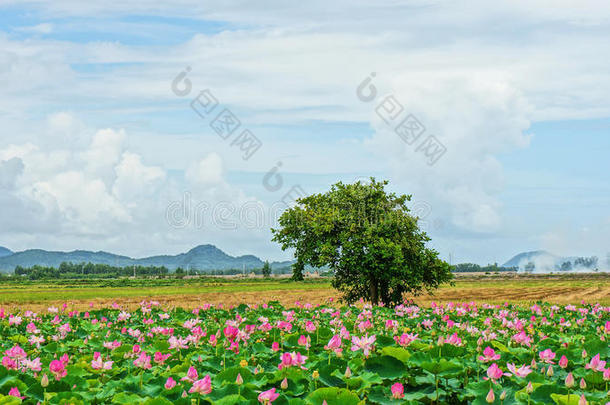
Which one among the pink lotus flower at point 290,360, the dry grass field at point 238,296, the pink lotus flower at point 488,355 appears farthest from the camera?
the dry grass field at point 238,296

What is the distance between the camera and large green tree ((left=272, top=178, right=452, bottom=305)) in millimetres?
29359

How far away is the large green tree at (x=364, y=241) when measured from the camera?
29359 millimetres

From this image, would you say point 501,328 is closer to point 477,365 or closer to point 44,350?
point 477,365

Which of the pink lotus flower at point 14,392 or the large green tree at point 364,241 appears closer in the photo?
the pink lotus flower at point 14,392

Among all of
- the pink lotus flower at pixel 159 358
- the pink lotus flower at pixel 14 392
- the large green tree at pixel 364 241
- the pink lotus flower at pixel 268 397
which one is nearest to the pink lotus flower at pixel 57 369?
the pink lotus flower at pixel 14 392

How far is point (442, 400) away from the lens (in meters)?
6.28

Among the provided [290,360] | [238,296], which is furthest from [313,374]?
[238,296]

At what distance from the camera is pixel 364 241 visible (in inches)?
1153

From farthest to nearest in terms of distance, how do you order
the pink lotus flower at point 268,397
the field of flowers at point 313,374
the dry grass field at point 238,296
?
the dry grass field at point 238,296, the field of flowers at point 313,374, the pink lotus flower at point 268,397

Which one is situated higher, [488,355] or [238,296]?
[488,355]

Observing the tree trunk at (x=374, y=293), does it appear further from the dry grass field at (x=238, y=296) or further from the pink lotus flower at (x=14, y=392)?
the pink lotus flower at (x=14, y=392)

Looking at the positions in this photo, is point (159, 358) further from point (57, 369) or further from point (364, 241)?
point (364, 241)

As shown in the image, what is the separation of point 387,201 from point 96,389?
25.9 metres

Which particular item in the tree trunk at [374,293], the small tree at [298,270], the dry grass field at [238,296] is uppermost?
the small tree at [298,270]
